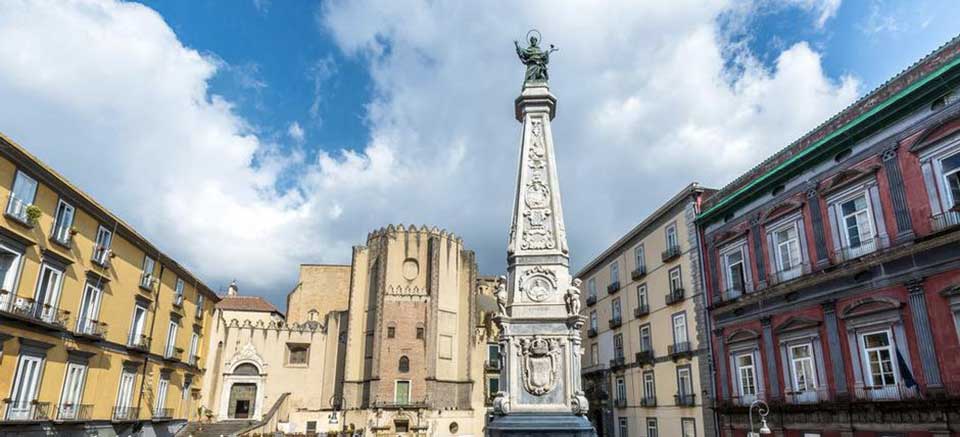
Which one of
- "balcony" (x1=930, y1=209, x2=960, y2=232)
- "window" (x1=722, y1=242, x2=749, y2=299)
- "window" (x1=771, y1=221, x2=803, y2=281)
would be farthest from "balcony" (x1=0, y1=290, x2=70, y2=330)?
"balcony" (x1=930, y1=209, x2=960, y2=232)

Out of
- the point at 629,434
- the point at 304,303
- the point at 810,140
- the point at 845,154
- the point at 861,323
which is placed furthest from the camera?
the point at 304,303

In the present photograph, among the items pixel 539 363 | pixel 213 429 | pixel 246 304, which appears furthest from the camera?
pixel 246 304

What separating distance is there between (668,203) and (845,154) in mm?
9785

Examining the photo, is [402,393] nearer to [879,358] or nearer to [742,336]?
[742,336]

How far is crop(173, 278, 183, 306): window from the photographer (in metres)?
28.4

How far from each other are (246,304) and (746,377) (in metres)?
40.9

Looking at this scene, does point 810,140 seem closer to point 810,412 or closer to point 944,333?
point 944,333

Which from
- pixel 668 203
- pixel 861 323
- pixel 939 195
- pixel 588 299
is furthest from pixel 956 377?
pixel 588 299

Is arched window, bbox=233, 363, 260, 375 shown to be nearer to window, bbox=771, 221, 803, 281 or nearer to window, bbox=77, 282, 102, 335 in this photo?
window, bbox=77, 282, 102, 335

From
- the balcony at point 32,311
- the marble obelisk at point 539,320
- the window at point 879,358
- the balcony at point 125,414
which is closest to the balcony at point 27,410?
the balcony at point 32,311

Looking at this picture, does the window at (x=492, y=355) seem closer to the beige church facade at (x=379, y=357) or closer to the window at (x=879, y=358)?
the beige church facade at (x=379, y=357)

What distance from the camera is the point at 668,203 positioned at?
88.8 ft

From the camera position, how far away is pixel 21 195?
57.3ft

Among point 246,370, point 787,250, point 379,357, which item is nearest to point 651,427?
point 787,250
